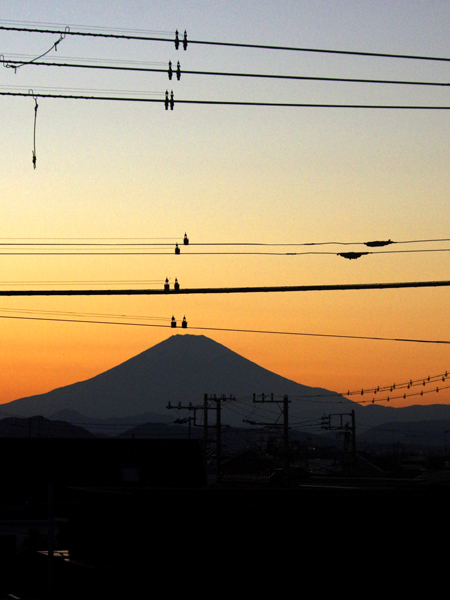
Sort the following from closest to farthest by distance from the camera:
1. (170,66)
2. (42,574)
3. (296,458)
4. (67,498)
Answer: (170,66) → (67,498) → (42,574) → (296,458)

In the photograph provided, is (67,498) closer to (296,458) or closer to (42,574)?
(42,574)

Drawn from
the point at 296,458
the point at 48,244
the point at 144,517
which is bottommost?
the point at 296,458

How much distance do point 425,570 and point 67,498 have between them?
663 cm

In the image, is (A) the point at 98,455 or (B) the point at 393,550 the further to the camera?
(A) the point at 98,455

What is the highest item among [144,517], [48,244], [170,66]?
[170,66]

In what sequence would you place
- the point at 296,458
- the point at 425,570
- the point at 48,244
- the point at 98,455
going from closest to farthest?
the point at 425,570 < the point at 48,244 < the point at 98,455 < the point at 296,458

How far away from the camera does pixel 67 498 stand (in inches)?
536

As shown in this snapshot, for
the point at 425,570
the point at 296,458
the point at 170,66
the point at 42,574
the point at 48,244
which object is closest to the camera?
the point at 425,570

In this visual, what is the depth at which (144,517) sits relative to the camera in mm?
11680

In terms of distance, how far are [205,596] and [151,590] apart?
892mm

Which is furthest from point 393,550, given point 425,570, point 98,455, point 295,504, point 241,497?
point 98,455

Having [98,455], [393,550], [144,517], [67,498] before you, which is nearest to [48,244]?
[67,498]

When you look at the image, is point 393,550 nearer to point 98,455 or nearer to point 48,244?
point 48,244

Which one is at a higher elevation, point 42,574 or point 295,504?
point 295,504
